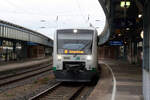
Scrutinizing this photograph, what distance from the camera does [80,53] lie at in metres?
12.4

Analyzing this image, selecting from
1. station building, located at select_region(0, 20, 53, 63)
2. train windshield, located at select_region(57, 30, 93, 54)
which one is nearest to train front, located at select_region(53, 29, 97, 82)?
train windshield, located at select_region(57, 30, 93, 54)

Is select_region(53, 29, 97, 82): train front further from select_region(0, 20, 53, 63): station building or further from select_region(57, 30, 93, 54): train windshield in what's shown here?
select_region(0, 20, 53, 63): station building

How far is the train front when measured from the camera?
1209 centimetres

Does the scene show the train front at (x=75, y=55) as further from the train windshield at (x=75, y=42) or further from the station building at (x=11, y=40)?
the station building at (x=11, y=40)

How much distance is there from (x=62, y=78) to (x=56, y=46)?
1791 mm

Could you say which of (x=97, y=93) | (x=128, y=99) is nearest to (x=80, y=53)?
(x=97, y=93)

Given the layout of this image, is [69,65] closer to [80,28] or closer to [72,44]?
[72,44]

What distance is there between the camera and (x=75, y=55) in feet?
40.6

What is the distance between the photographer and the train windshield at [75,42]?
12547mm

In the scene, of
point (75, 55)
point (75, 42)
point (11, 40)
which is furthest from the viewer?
point (11, 40)

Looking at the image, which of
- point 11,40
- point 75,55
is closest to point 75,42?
point 75,55

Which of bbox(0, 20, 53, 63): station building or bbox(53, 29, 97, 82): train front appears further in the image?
bbox(0, 20, 53, 63): station building

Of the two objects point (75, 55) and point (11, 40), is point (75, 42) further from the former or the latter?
point (11, 40)

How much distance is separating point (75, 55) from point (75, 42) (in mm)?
810
